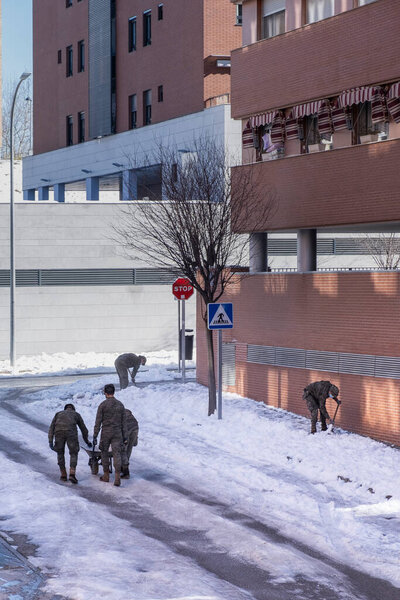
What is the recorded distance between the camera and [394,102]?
21.6 m

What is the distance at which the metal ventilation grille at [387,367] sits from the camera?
20642 millimetres

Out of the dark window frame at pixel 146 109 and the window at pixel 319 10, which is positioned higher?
the dark window frame at pixel 146 109

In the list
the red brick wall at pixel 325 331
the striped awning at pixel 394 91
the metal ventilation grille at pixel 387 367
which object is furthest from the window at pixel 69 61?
the metal ventilation grille at pixel 387 367

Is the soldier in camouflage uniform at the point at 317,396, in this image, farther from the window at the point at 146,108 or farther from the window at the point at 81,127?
the window at the point at 81,127

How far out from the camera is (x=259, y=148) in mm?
26250

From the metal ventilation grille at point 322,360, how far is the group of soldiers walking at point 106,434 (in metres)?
6.29

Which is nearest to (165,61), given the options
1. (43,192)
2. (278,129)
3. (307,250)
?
(43,192)

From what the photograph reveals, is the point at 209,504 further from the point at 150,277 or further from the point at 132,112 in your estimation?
the point at 132,112

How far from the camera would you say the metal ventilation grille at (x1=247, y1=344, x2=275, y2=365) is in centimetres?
2502

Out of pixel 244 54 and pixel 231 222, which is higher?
pixel 244 54

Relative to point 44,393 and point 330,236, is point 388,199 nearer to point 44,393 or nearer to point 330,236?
point 44,393

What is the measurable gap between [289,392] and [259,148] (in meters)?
6.43

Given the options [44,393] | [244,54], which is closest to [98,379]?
[44,393]

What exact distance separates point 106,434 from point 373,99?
9.79m
